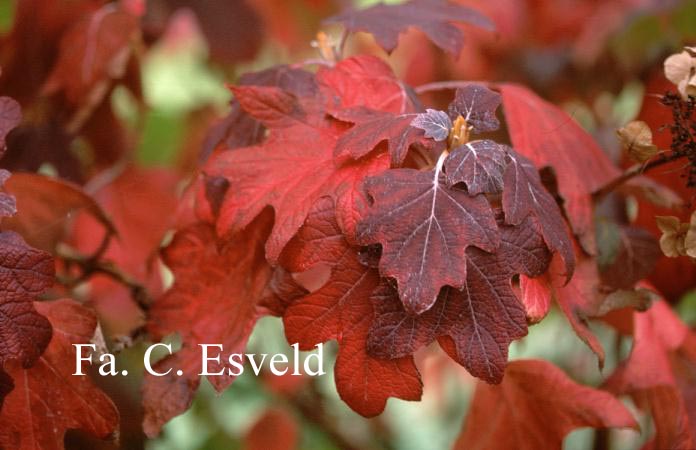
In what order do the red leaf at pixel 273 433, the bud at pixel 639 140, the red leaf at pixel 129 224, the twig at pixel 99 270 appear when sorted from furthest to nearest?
Answer: the red leaf at pixel 273 433, the red leaf at pixel 129 224, the twig at pixel 99 270, the bud at pixel 639 140

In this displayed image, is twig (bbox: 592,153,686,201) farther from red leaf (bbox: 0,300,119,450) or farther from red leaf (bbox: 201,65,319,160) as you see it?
red leaf (bbox: 0,300,119,450)

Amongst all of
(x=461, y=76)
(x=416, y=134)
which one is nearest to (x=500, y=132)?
(x=461, y=76)

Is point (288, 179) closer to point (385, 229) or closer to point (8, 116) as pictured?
point (385, 229)

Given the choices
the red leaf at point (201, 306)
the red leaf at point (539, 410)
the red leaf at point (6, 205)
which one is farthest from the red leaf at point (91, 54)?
the red leaf at point (539, 410)

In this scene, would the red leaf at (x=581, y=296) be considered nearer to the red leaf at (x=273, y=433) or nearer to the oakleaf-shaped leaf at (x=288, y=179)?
the oakleaf-shaped leaf at (x=288, y=179)

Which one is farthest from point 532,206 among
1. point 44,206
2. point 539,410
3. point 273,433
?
point 273,433

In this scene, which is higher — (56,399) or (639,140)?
(639,140)

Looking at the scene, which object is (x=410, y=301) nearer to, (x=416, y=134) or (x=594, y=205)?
(x=416, y=134)
